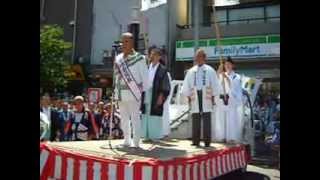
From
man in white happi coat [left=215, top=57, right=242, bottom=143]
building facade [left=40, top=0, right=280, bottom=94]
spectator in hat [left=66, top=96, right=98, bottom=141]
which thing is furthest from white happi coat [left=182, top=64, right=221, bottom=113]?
building facade [left=40, top=0, right=280, bottom=94]

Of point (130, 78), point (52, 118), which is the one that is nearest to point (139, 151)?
point (130, 78)

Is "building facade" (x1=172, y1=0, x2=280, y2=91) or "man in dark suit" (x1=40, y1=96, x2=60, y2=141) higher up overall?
"building facade" (x1=172, y1=0, x2=280, y2=91)

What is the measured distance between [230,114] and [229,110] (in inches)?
1.7

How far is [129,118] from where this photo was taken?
3.72m

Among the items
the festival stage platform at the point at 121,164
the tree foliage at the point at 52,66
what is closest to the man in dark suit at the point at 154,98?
the festival stage platform at the point at 121,164

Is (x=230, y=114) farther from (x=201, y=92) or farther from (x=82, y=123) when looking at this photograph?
(x=82, y=123)

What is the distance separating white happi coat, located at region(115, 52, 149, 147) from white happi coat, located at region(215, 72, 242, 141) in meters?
1.34

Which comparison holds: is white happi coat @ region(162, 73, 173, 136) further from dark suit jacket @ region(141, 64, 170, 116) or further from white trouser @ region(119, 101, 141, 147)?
white trouser @ region(119, 101, 141, 147)

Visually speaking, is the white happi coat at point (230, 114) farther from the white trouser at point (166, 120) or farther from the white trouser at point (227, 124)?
the white trouser at point (166, 120)

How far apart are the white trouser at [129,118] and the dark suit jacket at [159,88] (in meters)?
0.43

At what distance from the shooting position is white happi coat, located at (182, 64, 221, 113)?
14.0 feet

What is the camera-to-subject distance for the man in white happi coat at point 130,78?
11.6 ft
